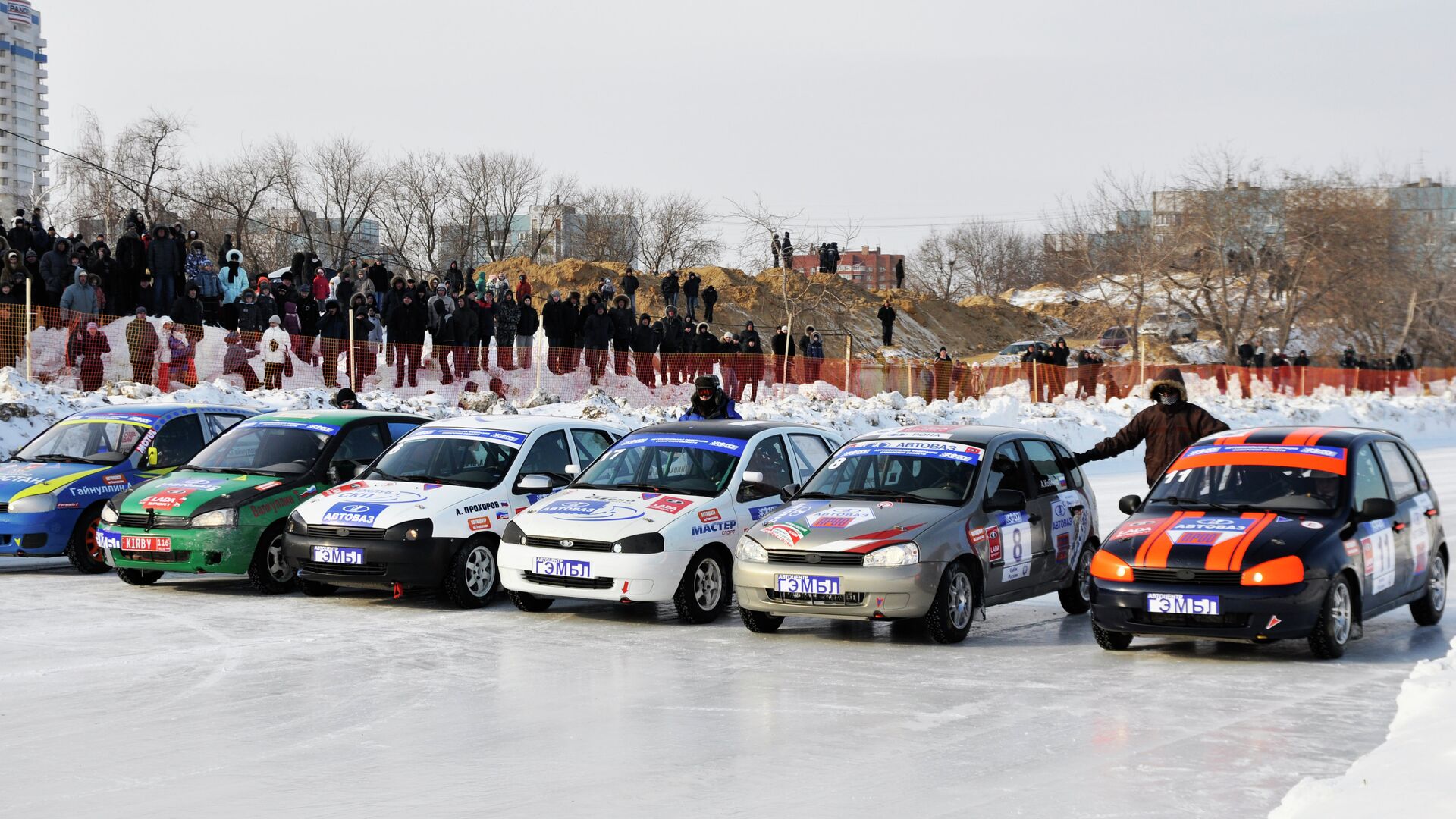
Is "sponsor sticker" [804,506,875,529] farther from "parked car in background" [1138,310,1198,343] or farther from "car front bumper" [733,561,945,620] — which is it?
"parked car in background" [1138,310,1198,343]

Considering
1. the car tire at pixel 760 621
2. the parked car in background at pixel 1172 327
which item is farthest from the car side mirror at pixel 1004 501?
the parked car in background at pixel 1172 327

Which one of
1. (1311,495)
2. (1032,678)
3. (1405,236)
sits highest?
(1405,236)

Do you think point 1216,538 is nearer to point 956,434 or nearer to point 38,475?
point 956,434

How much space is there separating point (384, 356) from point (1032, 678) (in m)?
16.6

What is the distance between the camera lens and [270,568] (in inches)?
512

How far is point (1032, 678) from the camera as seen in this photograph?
930cm

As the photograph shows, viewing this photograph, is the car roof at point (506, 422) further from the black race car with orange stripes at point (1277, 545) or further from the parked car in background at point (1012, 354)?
the parked car in background at point (1012, 354)

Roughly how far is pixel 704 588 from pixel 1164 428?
166 inches

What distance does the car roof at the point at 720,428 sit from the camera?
1258 cm

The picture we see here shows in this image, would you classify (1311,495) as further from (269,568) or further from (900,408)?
(900,408)

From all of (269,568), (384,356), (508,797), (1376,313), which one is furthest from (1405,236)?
(508,797)

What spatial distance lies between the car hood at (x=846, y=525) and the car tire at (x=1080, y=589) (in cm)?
191

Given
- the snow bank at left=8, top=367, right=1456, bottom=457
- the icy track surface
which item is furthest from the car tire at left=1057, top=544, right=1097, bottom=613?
the snow bank at left=8, top=367, right=1456, bottom=457

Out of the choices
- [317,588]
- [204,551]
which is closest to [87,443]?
[204,551]
